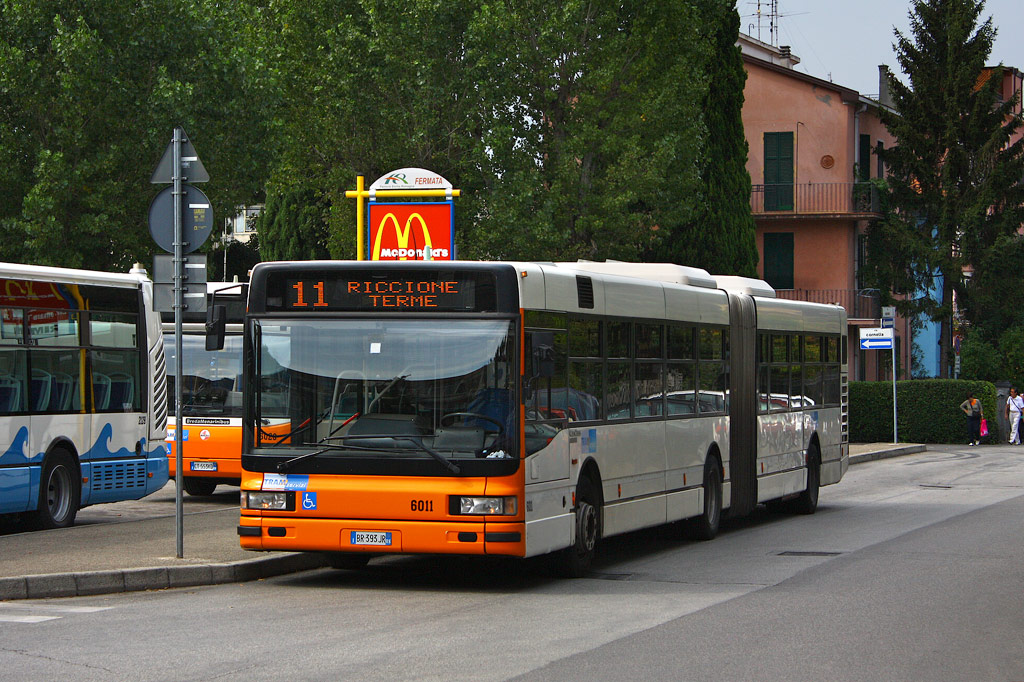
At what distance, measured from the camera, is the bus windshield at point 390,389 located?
1149cm

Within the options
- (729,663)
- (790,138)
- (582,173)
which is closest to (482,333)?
(729,663)

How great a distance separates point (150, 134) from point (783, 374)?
40.6ft

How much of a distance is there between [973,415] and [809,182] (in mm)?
12889

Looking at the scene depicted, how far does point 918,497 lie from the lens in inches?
914

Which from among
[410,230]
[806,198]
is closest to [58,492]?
[410,230]

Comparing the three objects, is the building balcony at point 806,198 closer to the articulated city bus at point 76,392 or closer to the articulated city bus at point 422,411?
the articulated city bus at point 76,392

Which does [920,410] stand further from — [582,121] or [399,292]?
[399,292]

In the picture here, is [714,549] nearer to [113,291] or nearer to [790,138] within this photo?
[113,291]

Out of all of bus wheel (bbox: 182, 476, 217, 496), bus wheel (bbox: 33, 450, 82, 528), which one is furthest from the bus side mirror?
bus wheel (bbox: 182, 476, 217, 496)

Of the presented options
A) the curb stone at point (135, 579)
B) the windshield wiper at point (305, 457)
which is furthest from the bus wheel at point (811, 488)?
the windshield wiper at point (305, 457)

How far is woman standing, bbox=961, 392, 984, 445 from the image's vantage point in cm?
4047

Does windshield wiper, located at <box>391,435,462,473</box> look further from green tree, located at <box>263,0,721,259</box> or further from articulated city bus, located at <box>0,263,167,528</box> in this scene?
Answer: green tree, located at <box>263,0,721,259</box>

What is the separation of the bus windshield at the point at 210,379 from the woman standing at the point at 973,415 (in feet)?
80.3

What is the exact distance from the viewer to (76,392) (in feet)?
55.8
